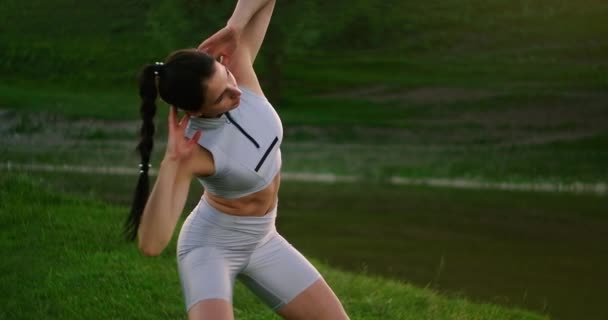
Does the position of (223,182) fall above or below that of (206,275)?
above

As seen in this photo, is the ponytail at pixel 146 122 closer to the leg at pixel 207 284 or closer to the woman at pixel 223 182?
the woman at pixel 223 182

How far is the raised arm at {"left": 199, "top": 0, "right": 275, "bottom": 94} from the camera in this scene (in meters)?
4.35

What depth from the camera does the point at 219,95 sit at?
402 centimetres

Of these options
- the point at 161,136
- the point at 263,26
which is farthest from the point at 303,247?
the point at 161,136

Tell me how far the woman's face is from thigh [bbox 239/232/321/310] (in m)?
0.58

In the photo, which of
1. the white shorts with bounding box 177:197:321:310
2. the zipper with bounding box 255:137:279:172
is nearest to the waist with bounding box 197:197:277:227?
the white shorts with bounding box 177:197:321:310

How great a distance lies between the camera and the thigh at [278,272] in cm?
439

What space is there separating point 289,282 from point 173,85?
0.85 m

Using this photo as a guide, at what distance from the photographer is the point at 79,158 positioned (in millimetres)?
23281

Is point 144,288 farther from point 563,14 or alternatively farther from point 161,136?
point 563,14

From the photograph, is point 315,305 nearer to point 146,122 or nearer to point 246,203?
point 246,203

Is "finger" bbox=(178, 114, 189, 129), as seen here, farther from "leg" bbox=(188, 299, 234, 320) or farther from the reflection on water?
the reflection on water

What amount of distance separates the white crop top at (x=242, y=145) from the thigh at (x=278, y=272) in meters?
0.29

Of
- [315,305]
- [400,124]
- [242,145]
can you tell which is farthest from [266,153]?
[400,124]
